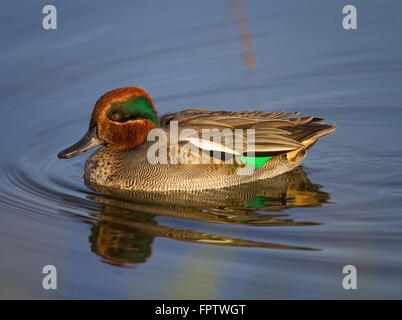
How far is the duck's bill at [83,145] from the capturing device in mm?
8523

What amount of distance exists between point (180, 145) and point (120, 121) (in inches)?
26.2

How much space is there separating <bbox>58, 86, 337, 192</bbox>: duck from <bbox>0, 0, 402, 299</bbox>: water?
0.21m

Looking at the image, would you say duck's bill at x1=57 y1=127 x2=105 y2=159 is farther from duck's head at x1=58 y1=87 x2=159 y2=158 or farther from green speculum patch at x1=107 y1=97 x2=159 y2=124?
green speculum patch at x1=107 y1=97 x2=159 y2=124

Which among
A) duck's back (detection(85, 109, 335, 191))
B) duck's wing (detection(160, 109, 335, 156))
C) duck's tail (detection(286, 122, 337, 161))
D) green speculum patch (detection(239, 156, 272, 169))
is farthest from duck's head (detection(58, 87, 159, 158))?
duck's tail (detection(286, 122, 337, 161))

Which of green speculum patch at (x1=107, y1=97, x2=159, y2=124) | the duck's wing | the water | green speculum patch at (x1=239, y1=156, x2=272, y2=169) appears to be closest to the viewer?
the water

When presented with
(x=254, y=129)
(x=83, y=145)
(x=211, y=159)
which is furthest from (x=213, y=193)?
(x=83, y=145)

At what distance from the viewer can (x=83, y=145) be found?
28.1 ft

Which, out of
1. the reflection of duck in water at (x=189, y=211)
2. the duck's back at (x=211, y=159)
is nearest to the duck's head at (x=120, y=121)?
the duck's back at (x=211, y=159)

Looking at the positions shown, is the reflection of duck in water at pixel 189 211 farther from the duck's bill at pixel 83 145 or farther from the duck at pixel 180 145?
the duck's bill at pixel 83 145

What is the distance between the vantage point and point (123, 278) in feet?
21.1

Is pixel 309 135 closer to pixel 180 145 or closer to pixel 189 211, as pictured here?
pixel 180 145

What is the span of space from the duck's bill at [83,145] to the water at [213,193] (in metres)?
0.28

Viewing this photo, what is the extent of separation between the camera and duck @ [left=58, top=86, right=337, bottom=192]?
835 centimetres

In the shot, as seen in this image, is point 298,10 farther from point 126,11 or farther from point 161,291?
point 161,291
